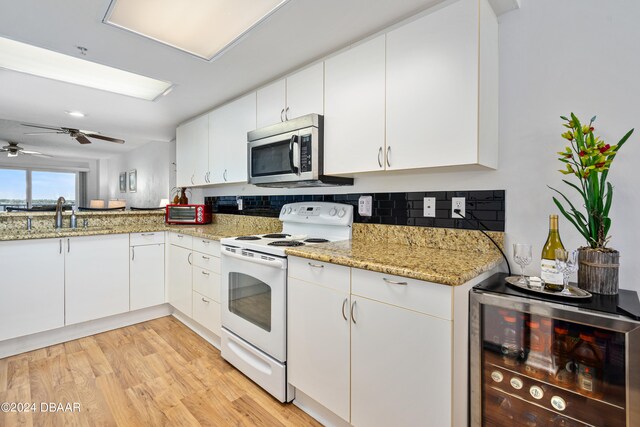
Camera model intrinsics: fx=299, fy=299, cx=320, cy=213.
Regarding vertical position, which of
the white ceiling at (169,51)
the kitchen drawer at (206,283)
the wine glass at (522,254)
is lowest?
the kitchen drawer at (206,283)

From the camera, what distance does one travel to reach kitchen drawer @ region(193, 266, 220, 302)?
2.40 meters

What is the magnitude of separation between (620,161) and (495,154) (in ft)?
1.53

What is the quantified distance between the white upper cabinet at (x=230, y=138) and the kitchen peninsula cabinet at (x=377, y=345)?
136 cm

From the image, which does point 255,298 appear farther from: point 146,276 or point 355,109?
→ point 146,276

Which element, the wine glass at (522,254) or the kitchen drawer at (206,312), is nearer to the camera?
the wine glass at (522,254)

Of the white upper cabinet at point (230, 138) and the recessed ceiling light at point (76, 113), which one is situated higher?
the recessed ceiling light at point (76, 113)

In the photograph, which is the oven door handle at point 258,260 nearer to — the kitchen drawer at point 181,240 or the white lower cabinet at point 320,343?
the white lower cabinet at point 320,343

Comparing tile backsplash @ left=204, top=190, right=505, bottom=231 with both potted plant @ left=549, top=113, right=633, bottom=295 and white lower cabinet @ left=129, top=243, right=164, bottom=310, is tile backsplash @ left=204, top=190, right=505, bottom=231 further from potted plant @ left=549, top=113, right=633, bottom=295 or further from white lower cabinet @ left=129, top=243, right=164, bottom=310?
white lower cabinet @ left=129, top=243, right=164, bottom=310

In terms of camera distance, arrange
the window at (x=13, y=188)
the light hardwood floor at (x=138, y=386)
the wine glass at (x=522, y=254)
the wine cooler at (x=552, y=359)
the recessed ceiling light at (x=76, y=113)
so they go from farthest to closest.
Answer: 1. the window at (x=13, y=188)
2. the recessed ceiling light at (x=76, y=113)
3. the light hardwood floor at (x=138, y=386)
4. the wine glass at (x=522, y=254)
5. the wine cooler at (x=552, y=359)

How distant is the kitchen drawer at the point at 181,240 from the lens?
2.78 m

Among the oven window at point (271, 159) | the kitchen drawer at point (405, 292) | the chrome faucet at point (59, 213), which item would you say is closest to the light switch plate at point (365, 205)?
the oven window at point (271, 159)

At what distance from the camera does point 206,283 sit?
253 centimetres

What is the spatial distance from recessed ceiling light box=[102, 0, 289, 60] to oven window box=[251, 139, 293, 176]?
0.70 meters

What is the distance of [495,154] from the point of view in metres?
1.53
